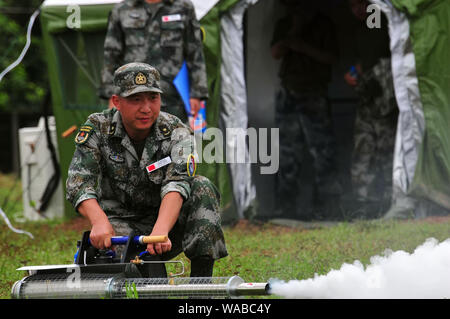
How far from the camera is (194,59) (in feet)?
19.5

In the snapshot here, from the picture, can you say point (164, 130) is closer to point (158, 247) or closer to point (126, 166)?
point (126, 166)

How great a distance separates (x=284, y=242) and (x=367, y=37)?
3.73 meters

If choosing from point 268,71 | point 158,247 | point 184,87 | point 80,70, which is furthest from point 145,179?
point 268,71

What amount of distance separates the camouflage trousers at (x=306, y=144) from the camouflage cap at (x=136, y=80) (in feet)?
13.3

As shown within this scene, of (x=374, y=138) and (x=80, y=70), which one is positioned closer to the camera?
(x=80, y=70)

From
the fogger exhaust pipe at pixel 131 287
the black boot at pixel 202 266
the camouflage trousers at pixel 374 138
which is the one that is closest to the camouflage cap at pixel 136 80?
the black boot at pixel 202 266

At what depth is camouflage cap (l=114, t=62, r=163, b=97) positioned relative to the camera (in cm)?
356

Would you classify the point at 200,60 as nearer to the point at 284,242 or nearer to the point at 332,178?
the point at 284,242

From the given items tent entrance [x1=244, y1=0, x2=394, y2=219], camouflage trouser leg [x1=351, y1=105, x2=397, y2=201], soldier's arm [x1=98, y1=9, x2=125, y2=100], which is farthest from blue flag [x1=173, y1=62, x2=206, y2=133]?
camouflage trouser leg [x1=351, y1=105, x2=397, y2=201]

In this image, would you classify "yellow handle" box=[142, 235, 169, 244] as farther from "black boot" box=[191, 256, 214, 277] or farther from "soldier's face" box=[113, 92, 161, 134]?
"soldier's face" box=[113, 92, 161, 134]

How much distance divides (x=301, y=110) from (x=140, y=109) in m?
4.13

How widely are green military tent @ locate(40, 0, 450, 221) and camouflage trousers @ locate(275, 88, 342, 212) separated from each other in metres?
0.23
